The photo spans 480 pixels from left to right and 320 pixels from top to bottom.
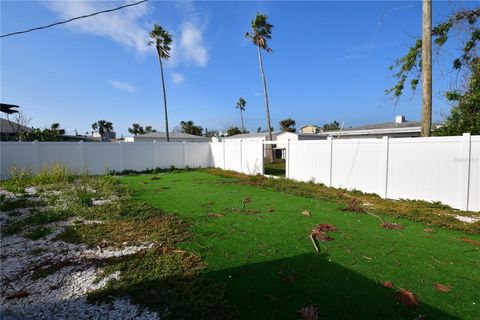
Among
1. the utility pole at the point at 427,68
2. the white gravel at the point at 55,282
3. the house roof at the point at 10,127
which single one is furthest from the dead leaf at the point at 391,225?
the house roof at the point at 10,127

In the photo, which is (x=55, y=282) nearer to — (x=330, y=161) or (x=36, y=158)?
(x=330, y=161)

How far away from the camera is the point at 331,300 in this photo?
2582mm

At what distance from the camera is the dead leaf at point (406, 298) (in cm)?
250

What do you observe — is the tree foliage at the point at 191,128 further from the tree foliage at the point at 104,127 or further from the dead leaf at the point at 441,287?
the dead leaf at the point at 441,287

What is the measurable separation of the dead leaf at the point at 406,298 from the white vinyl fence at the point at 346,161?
4.44 m

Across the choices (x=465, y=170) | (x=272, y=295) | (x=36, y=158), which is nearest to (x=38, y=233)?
(x=272, y=295)

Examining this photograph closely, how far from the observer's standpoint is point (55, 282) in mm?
3082

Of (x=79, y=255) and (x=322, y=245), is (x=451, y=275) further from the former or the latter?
(x=79, y=255)

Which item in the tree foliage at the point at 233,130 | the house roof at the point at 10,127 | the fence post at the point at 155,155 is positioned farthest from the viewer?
the tree foliage at the point at 233,130

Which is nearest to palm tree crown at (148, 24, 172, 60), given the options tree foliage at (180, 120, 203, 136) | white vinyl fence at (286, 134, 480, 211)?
white vinyl fence at (286, 134, 480, 211)

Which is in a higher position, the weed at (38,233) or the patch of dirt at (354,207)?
the patch of dirt at (354,207)

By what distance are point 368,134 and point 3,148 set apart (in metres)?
20.1

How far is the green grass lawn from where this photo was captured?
249 cm

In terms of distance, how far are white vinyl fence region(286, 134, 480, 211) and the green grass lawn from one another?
1.71 m
